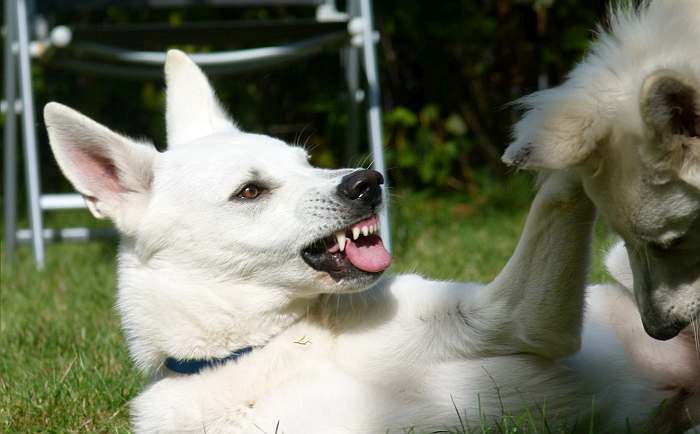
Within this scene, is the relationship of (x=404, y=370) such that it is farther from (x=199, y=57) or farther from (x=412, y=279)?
(x=199, y=57)

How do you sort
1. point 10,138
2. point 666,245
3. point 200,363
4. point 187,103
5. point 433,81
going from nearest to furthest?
point 666,245
point 200,363
point 187,103
point 10,138
point 433,81

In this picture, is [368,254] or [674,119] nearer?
[674,119]

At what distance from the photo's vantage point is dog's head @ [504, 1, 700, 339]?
6.77ft

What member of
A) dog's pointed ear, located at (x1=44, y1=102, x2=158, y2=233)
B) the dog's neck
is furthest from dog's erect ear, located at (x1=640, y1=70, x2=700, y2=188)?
dog's pointed ear, located at (x1=44, y1=102, x2=158, y2=233)

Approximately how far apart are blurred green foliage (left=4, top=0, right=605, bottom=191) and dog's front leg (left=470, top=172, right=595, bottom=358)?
507 cm

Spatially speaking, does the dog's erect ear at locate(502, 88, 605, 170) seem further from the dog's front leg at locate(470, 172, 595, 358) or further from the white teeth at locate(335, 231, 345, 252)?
the white teeth at locate(335, 231, 345, 252)

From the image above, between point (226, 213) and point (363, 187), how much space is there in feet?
1.31

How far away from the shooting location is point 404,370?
2443mm

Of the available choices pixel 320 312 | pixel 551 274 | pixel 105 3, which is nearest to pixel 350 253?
pixel 320 312

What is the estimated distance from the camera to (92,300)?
4445mm

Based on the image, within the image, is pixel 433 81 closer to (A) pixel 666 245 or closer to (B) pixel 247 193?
(B) pixel 247 193

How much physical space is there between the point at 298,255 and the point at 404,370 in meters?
0.44

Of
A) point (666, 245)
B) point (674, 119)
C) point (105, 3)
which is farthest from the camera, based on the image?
point (105, 3)

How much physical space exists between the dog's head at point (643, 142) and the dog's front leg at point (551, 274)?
6 cm
